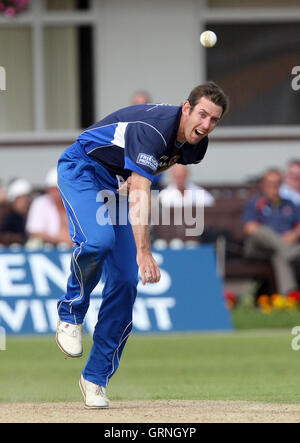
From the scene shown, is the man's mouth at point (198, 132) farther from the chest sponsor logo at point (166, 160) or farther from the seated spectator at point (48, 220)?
the seated spectator at point (48, 220)

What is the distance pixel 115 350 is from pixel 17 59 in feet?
35.7

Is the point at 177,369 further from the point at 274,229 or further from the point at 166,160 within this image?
the point at 274,229

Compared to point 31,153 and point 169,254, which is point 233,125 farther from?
point 169,254

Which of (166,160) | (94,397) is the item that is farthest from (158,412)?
(166,160)

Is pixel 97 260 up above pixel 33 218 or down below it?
above

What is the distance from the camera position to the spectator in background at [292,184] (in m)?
16.3

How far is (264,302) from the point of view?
1525 cm

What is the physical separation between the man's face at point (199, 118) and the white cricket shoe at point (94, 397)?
1.99 m

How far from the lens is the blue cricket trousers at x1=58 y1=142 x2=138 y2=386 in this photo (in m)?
7.95

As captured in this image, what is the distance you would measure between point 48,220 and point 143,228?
8.02 meters

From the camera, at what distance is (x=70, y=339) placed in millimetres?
8141

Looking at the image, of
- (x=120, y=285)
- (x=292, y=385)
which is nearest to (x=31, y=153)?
(x=292, y=385)

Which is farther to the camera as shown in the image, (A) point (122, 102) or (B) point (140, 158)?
(A) point (122, 102)

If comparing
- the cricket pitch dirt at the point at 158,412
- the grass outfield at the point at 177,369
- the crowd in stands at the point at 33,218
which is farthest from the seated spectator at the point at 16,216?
the cricket pitch dirt at the point at 158,412
